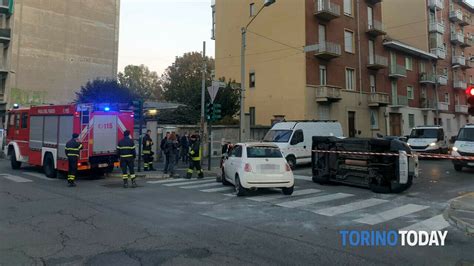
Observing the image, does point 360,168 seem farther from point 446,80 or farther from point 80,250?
point 446,80

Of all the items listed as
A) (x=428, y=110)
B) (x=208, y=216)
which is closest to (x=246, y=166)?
(x=208, y=216)

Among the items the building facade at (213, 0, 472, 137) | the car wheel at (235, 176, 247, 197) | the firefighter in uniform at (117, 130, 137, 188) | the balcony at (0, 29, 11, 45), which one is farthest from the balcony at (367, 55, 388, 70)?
the balcony at (0, 29, 11, 45)

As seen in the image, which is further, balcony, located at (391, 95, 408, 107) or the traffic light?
balcony, located at (391, 95, 408, 107)

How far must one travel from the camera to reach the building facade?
30.2 m

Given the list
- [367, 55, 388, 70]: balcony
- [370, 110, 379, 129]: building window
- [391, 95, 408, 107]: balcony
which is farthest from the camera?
[391, 95, 408, 107]: balcony

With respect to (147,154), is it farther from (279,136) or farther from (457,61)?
(457,61)

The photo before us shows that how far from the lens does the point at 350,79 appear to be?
34.0 m

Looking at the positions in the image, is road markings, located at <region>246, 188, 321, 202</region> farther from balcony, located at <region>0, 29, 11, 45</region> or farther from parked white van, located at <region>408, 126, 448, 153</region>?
balcony, located at <region>0, 29, 11, 45</region>

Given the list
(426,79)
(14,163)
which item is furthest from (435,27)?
(14,163)

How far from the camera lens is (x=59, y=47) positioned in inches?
1742

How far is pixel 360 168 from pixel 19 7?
136 ft

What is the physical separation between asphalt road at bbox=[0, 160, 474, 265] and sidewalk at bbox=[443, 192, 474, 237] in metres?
0.23

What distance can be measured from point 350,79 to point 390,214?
88.2 feet

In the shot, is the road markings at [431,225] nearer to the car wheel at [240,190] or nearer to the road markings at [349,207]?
the road markings at [349,207]
